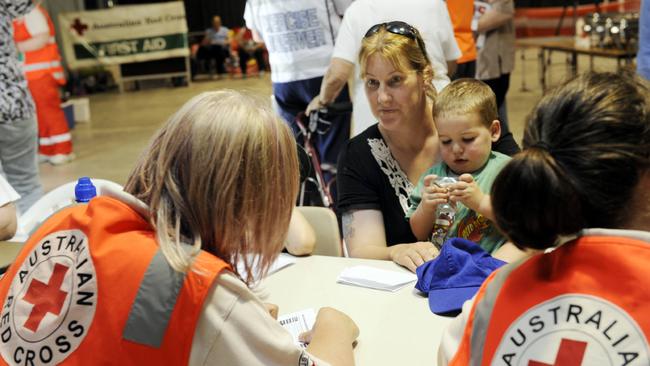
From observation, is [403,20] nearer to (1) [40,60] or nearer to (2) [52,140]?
(1) [40,60]

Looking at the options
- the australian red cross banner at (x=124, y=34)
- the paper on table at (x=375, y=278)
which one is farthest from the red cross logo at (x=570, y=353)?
the australian red cross banner at (x=124, y=34)

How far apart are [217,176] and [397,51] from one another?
131 centimetres

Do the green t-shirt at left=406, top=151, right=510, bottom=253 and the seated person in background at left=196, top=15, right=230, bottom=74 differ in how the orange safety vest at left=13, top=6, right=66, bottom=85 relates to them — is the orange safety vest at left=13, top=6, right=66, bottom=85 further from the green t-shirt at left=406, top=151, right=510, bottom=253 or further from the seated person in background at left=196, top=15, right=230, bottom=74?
the seated person in background at left=196, top=15, right=230, bottom=74

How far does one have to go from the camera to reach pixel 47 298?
1.25 metres

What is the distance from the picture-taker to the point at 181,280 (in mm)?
1193

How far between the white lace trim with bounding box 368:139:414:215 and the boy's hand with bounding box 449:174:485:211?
0.37 metres

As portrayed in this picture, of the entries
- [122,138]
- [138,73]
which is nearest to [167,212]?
[122,138]

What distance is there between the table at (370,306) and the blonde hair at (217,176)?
0.48 meters

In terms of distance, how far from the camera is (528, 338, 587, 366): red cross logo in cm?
100

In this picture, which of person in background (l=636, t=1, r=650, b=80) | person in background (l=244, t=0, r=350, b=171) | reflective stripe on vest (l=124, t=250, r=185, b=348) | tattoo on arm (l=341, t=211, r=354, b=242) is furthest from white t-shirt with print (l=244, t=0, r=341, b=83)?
reflective stripe on vest (l=124, t=250, r=185, b=348)

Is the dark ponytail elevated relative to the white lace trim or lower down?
elevated

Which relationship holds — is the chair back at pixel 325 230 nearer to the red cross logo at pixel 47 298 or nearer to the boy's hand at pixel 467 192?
the boy's hand at pixel 467 192

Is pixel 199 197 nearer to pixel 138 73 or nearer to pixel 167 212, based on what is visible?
pixel 167 212

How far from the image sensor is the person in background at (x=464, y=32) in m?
4.32
